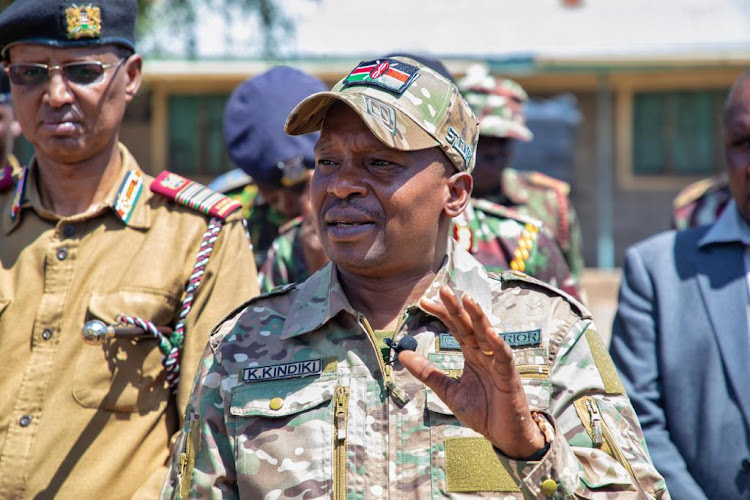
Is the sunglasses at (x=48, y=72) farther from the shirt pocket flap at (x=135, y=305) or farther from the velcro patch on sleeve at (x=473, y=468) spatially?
the velcro patch on sleeve at (x=473, y=468)

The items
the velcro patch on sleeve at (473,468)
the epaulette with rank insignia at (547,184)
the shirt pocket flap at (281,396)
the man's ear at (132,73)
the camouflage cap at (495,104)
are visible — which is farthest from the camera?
the epaulette with rank insignia at (547,184)

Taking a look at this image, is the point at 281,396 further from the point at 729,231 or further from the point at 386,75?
the point at 729,231

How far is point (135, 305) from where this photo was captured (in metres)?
3.34

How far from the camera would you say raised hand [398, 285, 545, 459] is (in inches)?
89.2

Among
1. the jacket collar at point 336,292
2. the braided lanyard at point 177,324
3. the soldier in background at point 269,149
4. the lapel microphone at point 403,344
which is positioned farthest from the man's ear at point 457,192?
the soldier in background at point 269,149

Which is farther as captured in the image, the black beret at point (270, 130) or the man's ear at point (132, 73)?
the black beret at point (270, 130)

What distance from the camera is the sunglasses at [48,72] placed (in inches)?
136

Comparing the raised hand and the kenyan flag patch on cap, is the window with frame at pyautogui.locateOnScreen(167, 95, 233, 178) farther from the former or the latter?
the raised hand

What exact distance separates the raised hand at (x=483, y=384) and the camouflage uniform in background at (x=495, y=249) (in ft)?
6.57

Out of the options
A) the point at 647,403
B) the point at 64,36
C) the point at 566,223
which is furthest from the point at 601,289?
the point at 64,36

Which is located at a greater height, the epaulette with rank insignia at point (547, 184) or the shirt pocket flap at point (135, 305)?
the epaulette with rank insignia at point (547, 184)

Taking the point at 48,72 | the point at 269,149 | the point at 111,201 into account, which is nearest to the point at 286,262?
the point at 269,149

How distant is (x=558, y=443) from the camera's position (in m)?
2.37

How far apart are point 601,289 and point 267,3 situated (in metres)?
5.94
